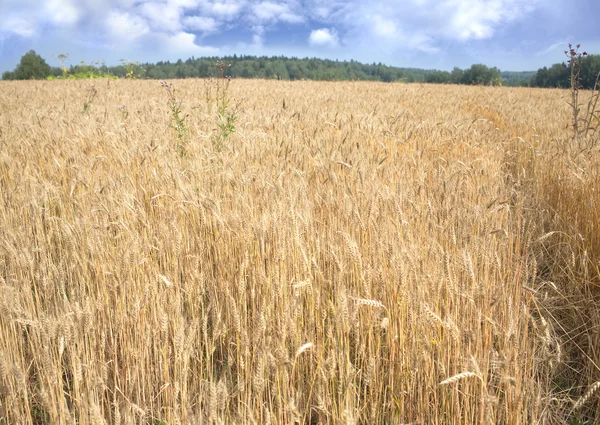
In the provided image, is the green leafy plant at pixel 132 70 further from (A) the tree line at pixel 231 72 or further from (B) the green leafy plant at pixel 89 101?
(B) the green leafy plant at pixel 89 101

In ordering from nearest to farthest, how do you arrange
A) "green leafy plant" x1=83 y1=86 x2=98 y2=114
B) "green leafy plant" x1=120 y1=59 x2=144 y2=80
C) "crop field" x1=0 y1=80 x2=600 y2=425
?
"crop field" x1=0 y1=80 x2=600 y2=425 < "green leafy plant" x1=83 y1=86 x2=98 y2=114 < "green leafy plant" x1=120 y1=59 x2=144 y2=80

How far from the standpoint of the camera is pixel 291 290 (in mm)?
1992

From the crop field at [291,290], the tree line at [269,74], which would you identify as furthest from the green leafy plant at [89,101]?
the tree line at [269,74]

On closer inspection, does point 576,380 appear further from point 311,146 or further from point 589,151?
point 311,146

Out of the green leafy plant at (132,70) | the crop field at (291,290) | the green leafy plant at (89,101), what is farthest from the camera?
the green leafy plant at (132,70)

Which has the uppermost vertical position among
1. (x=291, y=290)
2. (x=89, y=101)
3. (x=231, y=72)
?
(x=231, y=72)

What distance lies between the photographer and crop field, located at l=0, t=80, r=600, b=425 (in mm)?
1498

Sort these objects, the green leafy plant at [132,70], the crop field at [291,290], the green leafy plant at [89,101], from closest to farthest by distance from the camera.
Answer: the crop field at [291,290]
the green leafy plant at [89,101]
the green leafy plant at [132,70]

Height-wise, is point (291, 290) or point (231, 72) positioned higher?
point (231, 72)

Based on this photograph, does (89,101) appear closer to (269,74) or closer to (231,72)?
(231,72)

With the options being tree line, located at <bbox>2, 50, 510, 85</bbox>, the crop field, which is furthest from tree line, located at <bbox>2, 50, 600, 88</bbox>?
the crop field

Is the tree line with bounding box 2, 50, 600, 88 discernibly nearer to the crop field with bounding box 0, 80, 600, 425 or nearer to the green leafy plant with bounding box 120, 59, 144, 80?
the green leafy plant with bounding box 120, 59, 144, 80

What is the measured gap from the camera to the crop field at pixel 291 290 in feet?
4.91

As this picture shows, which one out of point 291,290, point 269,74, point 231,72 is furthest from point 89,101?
point 269,74
